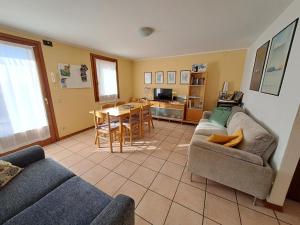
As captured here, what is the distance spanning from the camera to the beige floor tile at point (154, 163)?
83.8 inches

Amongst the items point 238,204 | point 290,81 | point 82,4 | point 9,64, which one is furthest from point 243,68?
point 9,64

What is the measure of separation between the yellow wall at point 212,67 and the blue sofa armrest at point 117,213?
3.86 meters

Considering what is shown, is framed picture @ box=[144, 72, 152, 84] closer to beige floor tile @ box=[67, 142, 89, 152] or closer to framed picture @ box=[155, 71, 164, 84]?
framed picture @ box=[155, 71, 164, 84]

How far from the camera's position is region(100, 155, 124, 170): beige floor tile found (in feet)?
7.04

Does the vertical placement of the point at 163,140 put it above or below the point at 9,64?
below

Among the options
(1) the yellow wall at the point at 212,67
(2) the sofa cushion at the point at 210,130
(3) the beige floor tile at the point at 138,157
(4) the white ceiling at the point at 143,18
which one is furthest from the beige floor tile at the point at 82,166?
(1) the yellow wall at the point at 212,67

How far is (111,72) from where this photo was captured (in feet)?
14.1

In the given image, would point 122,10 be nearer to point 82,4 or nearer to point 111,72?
point 82,4

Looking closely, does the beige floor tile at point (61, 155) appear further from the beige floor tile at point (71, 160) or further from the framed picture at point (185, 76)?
the framed picture at point (185, 76)

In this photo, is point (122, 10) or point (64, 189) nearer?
point (64, 189)

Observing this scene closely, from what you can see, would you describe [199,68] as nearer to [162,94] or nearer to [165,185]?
[162,94]

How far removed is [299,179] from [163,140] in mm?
2111

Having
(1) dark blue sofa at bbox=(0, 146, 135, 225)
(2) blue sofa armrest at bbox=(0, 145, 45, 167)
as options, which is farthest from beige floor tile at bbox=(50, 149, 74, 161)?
(1) dark blue sofa at bbox=(0, 146, 135, 225)

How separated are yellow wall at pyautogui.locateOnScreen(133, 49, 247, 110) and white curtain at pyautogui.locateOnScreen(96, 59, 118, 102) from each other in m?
1.33
